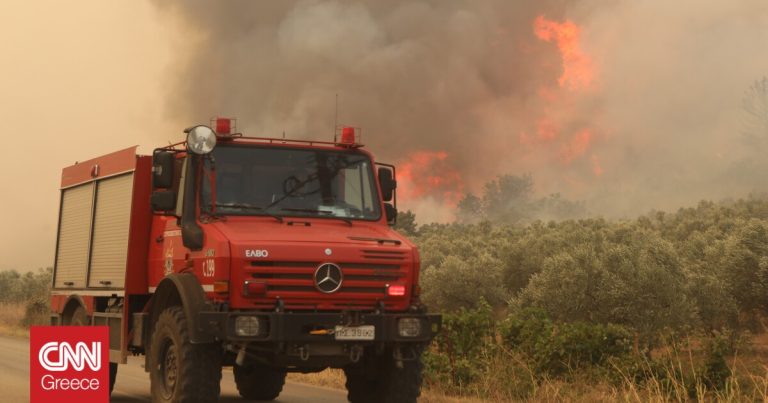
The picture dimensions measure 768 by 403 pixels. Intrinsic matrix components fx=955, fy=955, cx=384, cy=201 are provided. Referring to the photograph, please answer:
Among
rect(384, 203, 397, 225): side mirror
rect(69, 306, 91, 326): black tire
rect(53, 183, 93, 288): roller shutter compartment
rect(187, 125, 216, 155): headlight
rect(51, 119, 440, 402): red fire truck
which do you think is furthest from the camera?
rect(53, 183, 93, 288): roller shutter compartment

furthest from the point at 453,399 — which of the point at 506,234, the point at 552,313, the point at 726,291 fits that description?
the point at 506,234

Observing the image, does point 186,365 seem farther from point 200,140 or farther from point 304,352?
point 200,140

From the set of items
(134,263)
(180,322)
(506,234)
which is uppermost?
(506,234)

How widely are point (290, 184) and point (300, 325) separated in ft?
6.12

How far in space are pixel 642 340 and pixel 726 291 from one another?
9110mm

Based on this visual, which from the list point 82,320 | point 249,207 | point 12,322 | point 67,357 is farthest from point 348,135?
point 12,322

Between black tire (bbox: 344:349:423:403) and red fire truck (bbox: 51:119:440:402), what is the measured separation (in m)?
0.01

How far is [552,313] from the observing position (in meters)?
31.5

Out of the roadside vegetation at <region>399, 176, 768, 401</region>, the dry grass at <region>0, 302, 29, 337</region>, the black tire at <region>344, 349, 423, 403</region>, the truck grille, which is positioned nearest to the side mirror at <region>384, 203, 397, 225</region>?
the truck grille

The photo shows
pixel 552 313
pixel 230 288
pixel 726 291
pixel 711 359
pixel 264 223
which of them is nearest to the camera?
pixel 230 288

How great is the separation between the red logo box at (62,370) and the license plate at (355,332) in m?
2.54

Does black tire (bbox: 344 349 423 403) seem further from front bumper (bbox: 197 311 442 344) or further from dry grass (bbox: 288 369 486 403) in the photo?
dry grass (bbox: 288 369 486 403)

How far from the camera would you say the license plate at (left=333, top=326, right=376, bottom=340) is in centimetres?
893

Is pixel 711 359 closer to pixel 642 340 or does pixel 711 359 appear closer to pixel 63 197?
pixel 63 197
